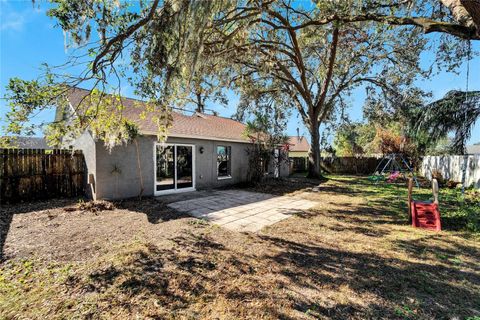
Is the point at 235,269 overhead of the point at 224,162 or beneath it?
beneath

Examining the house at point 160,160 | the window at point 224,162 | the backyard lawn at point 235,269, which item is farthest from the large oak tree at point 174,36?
the window at point 224,162

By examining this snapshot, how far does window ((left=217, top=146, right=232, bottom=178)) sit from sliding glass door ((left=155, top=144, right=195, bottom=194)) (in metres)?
1.62

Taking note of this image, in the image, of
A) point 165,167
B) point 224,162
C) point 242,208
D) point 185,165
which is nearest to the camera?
point 242,208

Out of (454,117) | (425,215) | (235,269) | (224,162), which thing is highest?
(454,117)

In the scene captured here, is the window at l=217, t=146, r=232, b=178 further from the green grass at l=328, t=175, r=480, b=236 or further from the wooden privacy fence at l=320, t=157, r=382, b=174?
the wooden privacy fence at l=320, t=157, r=382, b=174

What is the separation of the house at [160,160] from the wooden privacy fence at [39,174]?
0.62 metres

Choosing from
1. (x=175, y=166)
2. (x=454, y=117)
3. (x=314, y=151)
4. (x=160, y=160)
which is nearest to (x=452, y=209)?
(x=454, y=117)

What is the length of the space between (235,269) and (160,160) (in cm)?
727

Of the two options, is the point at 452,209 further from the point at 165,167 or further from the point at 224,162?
the point at 165,167

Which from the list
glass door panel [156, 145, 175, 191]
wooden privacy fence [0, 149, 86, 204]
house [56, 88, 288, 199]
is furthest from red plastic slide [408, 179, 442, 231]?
wooden privacy fence [0, 149, 86, 204]

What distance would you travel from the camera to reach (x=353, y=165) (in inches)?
766

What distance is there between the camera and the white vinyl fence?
8.90 meters

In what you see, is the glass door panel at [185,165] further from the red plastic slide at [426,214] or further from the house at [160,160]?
the red plastic slide at [426,214]

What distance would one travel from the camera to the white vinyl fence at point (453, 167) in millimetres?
8898
